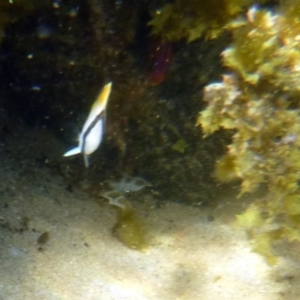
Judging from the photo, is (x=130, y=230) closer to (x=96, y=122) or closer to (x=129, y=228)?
(x=129, y=228)

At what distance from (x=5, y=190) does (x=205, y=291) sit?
2152 millimetres

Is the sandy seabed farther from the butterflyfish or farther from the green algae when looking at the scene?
the butterflyfish

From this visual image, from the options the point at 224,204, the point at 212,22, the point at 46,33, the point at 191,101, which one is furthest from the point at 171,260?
the point at 46,33

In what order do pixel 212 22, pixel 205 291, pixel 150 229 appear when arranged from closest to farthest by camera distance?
pixel 212 22, pixel 205 291, pixel 150 229

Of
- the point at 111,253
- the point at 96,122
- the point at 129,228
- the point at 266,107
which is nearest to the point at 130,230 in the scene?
the point at 129,228

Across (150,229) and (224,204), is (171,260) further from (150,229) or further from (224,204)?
(224,204)

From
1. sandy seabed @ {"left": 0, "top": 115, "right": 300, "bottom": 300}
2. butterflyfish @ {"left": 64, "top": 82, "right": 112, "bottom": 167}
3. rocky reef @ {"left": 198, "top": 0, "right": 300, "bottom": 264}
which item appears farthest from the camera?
sandy seabed @ {"left": 0, "top": 115, "right": 300, "bottom": 300}

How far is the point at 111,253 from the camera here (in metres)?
3.59

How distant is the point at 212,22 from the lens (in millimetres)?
2832

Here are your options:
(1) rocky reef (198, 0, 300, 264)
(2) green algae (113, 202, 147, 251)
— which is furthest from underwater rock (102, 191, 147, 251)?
(1) rocky reef (198, 0, 300, 264)

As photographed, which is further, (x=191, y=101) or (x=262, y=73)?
(x=191, y=101)

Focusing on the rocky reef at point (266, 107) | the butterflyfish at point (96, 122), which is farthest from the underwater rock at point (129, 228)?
the butterflyfish at point (96, 122)

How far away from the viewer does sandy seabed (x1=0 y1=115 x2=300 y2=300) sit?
3.11 meters

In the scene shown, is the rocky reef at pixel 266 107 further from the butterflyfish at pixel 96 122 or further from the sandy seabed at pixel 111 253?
the butterflyfish at pixel 96 122
